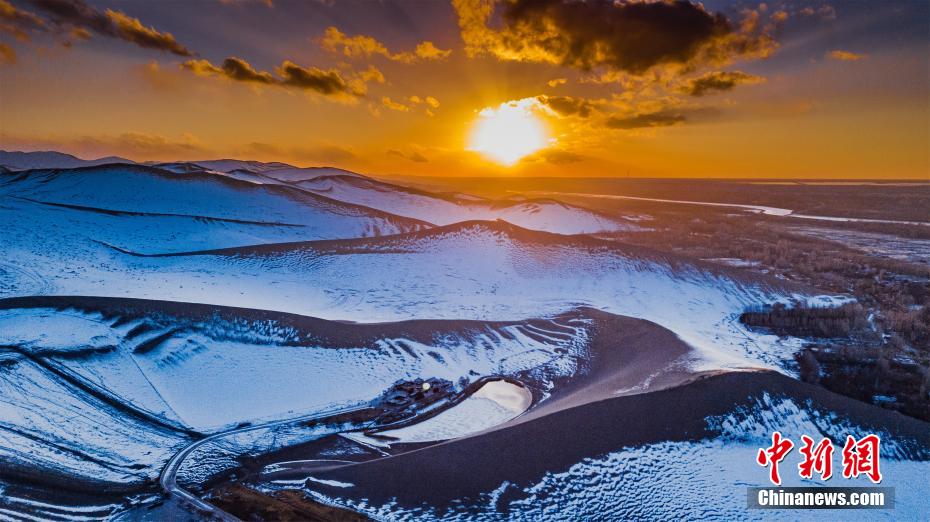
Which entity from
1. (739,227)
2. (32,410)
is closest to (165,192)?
(32,410)

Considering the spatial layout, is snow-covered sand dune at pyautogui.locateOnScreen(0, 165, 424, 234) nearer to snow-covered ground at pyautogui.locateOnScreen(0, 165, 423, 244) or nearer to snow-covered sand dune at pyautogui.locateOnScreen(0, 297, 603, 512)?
snow-covered ground at pyautogui.locateOnScreen(0, 165, 423, 244)

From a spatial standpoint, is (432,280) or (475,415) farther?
(432,280)

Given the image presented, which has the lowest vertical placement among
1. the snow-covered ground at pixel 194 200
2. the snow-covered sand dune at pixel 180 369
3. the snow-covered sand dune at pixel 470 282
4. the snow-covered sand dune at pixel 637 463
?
the snow-covered sand dune at pixel 637 463

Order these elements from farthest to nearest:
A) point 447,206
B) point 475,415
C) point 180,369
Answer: point 447,206
point 180,369
point 475,415

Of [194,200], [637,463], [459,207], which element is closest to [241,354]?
[637,463]

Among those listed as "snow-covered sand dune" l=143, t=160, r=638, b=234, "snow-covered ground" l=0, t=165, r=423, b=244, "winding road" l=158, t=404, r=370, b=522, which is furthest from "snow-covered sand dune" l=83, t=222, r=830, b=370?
"snow-covered sand dune" l=143, t=160, r=638, b=234

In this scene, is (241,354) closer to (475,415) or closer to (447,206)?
(475,415)

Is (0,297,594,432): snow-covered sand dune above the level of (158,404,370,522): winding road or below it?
above

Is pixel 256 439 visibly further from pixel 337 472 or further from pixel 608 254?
pixel 608 254

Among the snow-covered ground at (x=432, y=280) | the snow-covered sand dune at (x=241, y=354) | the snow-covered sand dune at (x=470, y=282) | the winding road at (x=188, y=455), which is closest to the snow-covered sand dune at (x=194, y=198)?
the snow-covered ground at (x=432, y=280)

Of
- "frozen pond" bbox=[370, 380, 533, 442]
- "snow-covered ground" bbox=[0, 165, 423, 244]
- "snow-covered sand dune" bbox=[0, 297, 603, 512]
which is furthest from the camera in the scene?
"snow-covered ground" bbox=[0, 165, 423, 244]

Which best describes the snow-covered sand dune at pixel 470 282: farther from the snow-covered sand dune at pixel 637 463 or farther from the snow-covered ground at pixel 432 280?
the snow-covered sand dune at pixel 637 463
